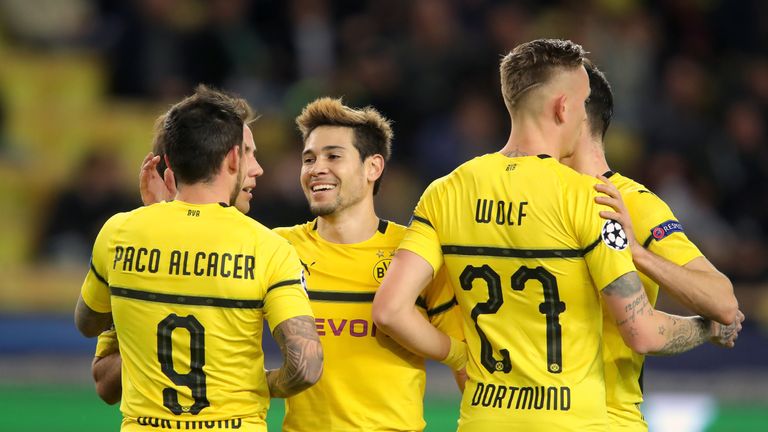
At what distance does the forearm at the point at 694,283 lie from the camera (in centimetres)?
472

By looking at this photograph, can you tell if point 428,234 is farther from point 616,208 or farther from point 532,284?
point 616,208

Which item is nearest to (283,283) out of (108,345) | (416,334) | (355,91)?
(416,334)

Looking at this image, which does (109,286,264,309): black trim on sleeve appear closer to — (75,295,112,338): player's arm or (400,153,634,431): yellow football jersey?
(75,295,112,338): player's arm

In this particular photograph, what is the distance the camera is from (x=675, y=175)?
477 inches

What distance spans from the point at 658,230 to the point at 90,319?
2277 mm

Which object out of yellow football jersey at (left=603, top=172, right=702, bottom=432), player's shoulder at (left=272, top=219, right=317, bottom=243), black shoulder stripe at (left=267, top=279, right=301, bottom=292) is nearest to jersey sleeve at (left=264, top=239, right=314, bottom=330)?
black shoulder stripe at (left=267, top=279, right=301, bottom=292)

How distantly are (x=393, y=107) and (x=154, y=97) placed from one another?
271 cm

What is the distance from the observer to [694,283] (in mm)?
4754

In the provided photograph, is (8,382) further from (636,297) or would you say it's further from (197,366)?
(636,297)

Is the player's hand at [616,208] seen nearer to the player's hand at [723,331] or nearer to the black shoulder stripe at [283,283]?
the player's hand at [723,331]

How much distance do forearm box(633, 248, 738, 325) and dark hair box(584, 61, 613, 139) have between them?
638mm

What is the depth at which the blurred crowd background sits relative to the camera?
11.9 meters

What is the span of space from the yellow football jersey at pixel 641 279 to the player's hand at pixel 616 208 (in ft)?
0.55

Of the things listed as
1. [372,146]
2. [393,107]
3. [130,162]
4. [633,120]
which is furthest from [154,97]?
[372,146]
